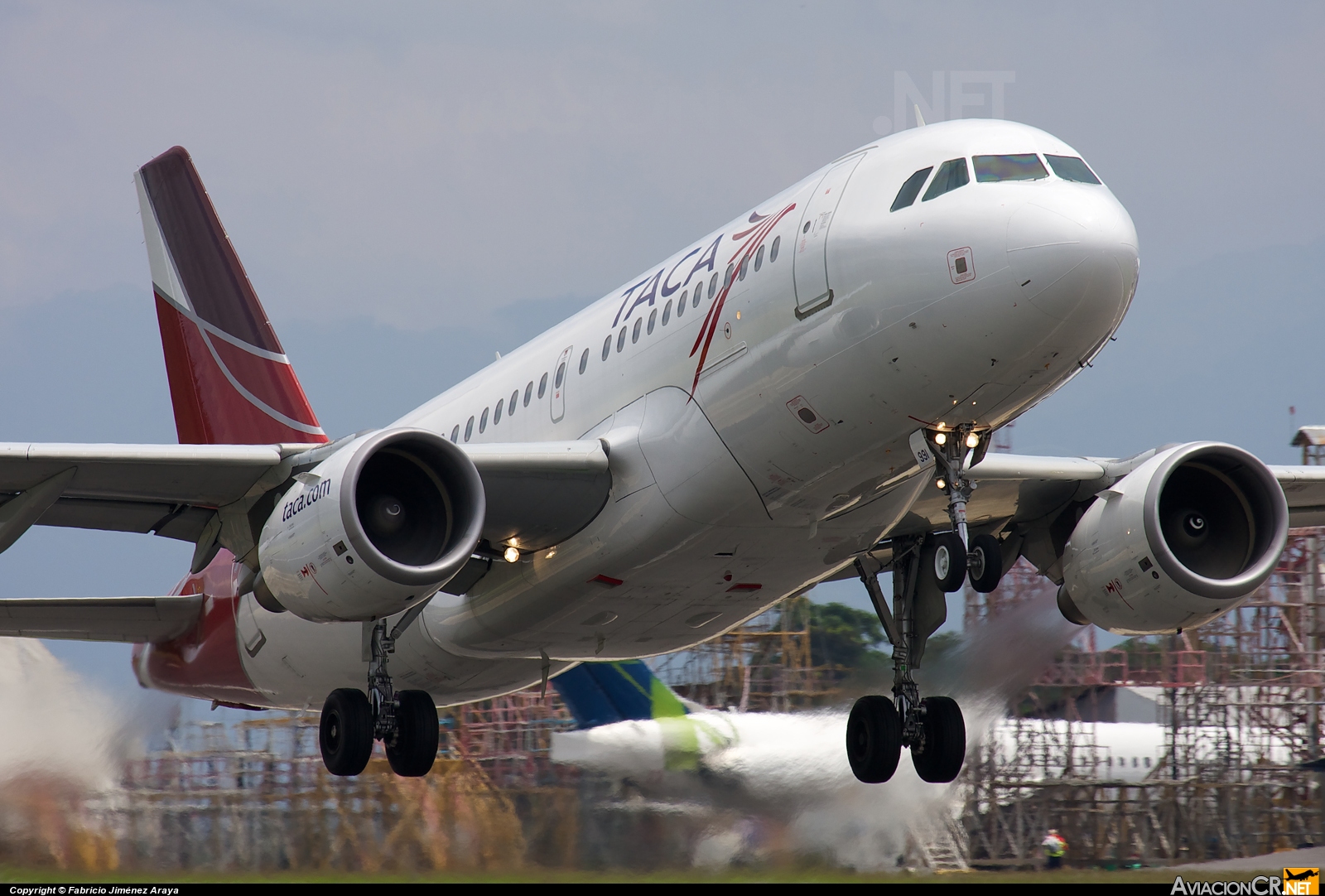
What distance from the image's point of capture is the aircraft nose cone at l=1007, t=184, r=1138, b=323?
10.9 metres

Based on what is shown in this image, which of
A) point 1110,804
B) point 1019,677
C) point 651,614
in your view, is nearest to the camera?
point 651,614

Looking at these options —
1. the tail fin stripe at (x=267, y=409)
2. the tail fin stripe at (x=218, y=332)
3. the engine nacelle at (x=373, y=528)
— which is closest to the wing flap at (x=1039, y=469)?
the engine nacelle at (x=373, y=528)

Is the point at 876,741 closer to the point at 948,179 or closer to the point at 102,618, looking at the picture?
the point at 948,179

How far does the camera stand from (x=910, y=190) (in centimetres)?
1176

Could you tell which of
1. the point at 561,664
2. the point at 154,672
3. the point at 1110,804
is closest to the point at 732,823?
the point at 561,664

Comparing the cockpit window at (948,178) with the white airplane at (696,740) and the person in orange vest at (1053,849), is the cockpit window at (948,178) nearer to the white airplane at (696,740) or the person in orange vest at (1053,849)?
the white airplane at (696,740)

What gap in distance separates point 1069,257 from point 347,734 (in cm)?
870

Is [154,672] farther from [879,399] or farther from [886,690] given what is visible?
[879,399]

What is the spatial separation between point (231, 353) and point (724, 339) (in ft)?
32.3

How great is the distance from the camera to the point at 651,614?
600 inches

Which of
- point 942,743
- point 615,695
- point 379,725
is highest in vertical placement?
point 615,695

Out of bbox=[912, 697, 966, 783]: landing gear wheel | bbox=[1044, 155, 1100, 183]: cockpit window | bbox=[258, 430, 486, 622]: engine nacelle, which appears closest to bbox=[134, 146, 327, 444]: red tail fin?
bbox=[258, 430, 486, 622]: engine nacelle

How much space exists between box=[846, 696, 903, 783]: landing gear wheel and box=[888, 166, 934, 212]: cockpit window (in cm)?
699

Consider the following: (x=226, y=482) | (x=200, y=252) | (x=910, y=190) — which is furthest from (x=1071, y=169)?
(x=200, y=252)
